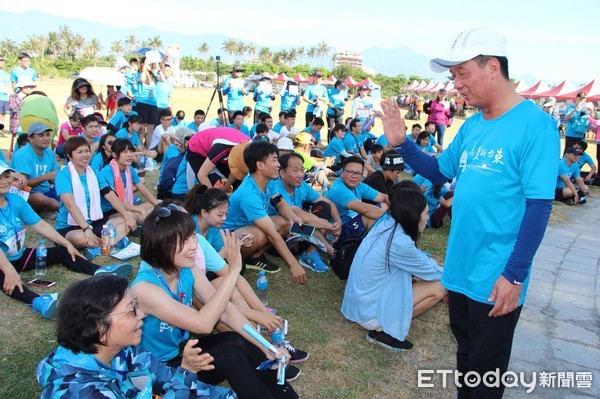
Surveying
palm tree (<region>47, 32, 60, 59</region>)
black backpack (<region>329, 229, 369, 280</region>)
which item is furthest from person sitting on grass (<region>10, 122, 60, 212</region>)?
palm tree (<region>47, 32, 60, 59</region>)

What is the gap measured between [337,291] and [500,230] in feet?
8.61

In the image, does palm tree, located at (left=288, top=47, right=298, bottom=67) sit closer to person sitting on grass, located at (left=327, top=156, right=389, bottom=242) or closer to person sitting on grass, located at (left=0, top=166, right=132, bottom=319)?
person sitting on grass, located at (left=327, top=156, right=389, bottom=242)

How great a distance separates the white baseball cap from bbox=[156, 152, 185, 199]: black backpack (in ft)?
14.4

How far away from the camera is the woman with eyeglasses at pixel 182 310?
245cm

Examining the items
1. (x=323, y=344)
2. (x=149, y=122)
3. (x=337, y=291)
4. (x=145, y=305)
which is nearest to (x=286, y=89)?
(x=149, y=122)

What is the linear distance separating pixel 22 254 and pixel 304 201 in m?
2.87

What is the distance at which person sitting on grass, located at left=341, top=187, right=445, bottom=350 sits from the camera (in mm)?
3496

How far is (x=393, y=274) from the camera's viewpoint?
3.61 metres

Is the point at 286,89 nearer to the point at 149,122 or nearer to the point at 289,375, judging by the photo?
the point at 149,122

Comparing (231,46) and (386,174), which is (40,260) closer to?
(386,174)

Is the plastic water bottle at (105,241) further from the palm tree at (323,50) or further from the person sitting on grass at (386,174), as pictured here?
the palm tree at (323,50)

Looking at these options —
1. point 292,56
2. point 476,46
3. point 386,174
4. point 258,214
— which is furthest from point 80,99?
point 292,56

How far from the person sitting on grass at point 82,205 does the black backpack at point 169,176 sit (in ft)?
3.31


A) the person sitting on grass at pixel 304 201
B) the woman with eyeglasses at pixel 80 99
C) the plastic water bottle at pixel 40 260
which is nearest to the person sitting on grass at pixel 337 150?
the person sitting on grass at pixel 304 201
